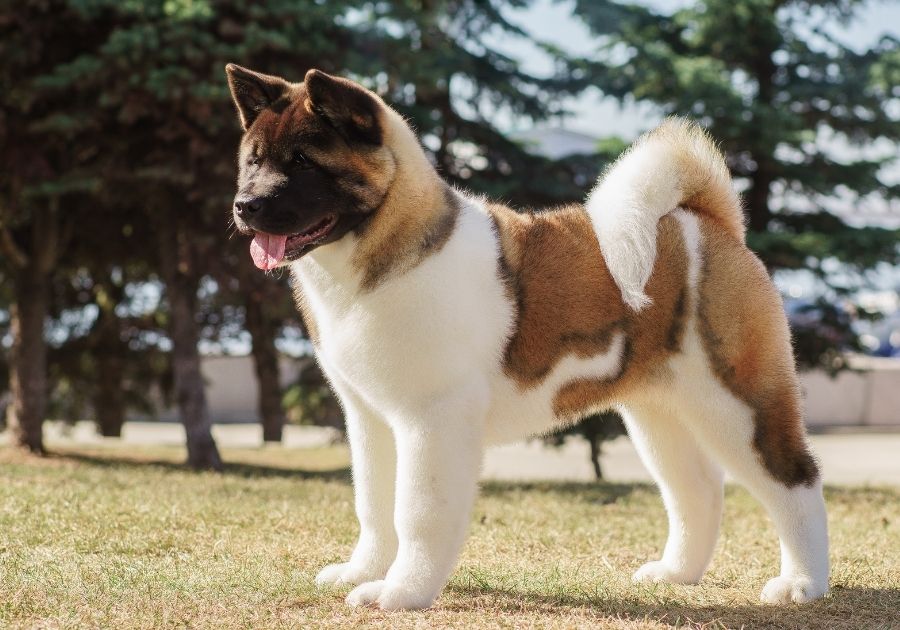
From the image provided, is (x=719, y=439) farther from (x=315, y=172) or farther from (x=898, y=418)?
(x=898, y=418)

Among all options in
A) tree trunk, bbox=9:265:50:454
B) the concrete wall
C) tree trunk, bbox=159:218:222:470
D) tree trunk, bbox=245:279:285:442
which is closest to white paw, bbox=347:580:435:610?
tree trunk, bbox=159:218:222:470

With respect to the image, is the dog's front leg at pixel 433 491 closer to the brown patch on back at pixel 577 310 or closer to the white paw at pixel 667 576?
the brown patch on back at pixel 577 310

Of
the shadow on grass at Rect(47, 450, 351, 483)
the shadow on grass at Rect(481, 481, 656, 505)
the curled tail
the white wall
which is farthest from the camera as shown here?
the white wall

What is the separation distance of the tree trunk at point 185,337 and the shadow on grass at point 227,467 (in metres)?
0.32

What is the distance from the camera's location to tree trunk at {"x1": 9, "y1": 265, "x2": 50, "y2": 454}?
10508 mm

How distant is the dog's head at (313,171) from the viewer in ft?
11.4

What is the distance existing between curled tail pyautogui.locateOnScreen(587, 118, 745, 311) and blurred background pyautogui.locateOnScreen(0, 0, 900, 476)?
458 cm

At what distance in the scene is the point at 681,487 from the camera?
4367 mm

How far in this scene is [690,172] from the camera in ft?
13.8

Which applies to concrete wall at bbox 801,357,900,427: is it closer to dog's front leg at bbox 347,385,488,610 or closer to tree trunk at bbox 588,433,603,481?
tree trunk at bbox 588,433,603,481

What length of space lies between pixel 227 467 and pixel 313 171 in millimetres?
7437

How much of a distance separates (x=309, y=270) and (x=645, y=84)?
720 centimetres

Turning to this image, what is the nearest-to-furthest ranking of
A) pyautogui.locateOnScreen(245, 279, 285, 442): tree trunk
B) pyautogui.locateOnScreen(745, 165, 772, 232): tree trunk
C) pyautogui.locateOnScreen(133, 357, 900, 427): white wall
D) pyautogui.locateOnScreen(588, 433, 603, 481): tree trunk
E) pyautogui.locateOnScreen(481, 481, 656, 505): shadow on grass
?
pyautogui.locateOnScreen(481, 481, 656, 505): shadow on grass < pyautogui.locateOnScreen(745, 165, 772, 232): tree trunk < pyautogui.locateOnScreen(588, 433, 603, 481): tree trunk < pyautogui.locateOnScreen(245, 279, 285, 442): tree trunk < pyautogui.locateOnScreen(133, 357, 900, 427): white wall

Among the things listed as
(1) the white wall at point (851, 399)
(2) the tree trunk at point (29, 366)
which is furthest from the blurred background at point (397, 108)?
(1) the white wall at point (851, 399)
